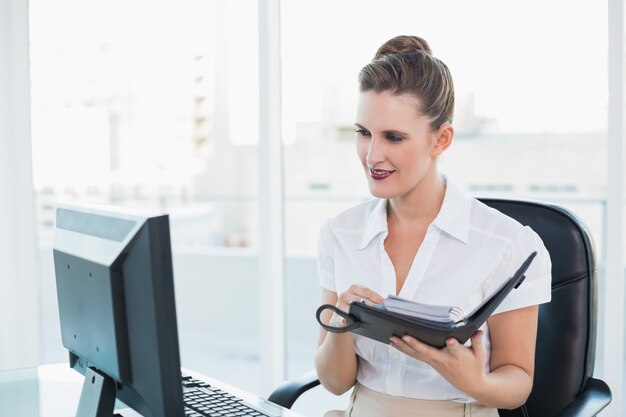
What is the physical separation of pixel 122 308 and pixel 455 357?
23.2 inches

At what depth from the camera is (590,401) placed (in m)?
1.39

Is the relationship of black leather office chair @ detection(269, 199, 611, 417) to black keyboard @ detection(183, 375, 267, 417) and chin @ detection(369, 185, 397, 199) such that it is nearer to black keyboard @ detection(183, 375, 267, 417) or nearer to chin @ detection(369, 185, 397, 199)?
black keyboard @ detection(183, 375, 267, 417)

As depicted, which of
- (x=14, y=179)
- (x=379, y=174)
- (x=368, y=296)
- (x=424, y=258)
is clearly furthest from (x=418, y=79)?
(x=14, y=179)

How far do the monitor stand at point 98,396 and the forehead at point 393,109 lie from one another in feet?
2.46

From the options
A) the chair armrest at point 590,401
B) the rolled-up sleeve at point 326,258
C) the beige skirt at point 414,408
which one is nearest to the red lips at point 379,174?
the rolled-up sleeve at point 326,258

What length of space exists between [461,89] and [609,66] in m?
1.04

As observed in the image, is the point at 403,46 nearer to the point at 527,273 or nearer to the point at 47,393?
the point at 527,273

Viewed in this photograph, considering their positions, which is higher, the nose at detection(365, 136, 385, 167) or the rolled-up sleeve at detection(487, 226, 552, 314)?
the nose at detection(365, 136, 385, 167)

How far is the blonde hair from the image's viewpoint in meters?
1.43

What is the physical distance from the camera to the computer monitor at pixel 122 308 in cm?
89

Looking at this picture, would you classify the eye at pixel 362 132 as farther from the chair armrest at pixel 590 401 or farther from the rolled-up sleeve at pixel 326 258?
the chair armrest at pixel 590 401

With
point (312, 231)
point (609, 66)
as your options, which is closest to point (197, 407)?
point (609, 66)

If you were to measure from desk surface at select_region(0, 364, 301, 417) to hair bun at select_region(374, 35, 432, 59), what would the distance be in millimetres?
799

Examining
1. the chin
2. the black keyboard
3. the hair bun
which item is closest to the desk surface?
the black keyboard
